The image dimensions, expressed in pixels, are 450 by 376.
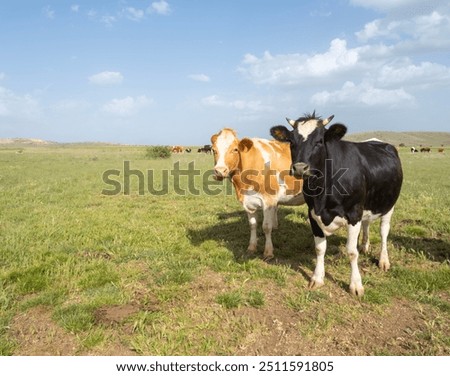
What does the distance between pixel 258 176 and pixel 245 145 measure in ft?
2.32

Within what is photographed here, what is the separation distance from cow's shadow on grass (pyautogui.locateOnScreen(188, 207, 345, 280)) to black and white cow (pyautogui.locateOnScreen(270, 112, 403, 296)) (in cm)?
100

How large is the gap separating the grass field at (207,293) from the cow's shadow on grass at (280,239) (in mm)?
45

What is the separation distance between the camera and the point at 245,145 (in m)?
6.83

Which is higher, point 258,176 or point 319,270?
point 258,176

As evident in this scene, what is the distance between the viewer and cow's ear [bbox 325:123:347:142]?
478cm

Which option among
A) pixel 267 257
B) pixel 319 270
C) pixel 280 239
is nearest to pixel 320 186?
pixel 319 270

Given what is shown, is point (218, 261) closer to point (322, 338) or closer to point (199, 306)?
point (199, 306)

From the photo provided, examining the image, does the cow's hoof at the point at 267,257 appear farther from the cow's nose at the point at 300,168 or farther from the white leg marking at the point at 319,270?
the cow's nose at the point at 300,168

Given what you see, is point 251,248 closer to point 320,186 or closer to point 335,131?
point 320,186

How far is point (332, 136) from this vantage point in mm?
4992

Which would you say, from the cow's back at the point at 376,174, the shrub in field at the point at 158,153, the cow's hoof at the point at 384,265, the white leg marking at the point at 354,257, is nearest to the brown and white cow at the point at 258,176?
the cow's back at the point at 376,174

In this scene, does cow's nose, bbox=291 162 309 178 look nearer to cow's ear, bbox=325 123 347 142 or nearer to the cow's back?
cow's ear, bbox=325 123 347 142

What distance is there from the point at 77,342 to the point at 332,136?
174 inches

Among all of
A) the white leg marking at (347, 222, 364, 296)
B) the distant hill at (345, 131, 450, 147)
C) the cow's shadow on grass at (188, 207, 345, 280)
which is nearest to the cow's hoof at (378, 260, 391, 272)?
the cow's shadow on grass at (188, 207, 345, 280)
